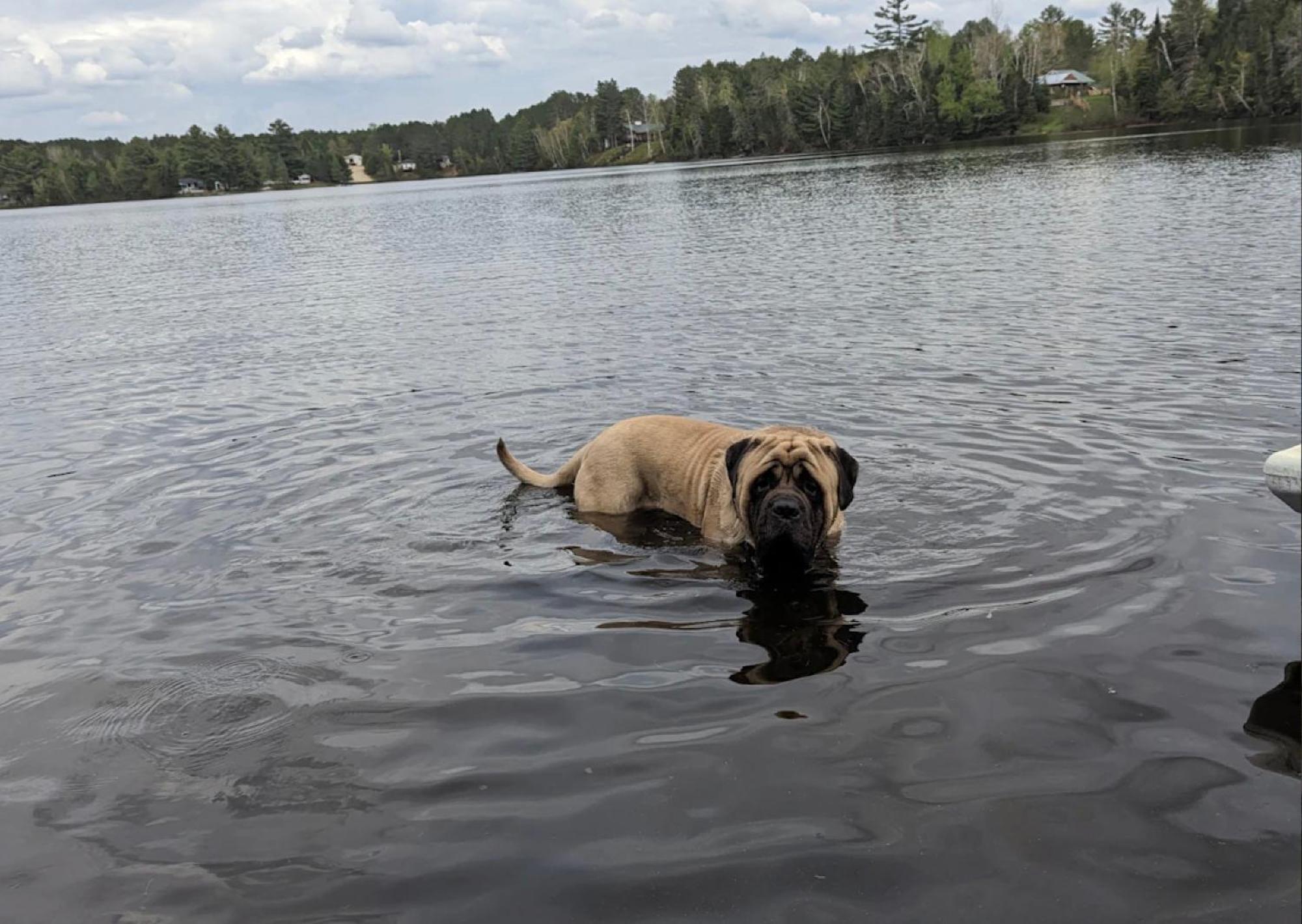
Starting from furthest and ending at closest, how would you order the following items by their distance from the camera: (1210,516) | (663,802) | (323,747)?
(1210,516)
(323,747)
(663,802)

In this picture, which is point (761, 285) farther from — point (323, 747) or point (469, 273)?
point (323, 747)

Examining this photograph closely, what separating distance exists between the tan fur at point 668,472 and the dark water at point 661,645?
0.24 m

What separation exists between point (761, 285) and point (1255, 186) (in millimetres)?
18193

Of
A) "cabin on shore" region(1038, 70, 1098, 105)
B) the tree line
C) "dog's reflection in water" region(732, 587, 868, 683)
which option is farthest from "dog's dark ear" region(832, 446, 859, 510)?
"cabin on shore" region(1038, 70, 1098, 105)

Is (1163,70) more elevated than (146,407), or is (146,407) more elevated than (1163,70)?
(1163,70)

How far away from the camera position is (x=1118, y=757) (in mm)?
4121

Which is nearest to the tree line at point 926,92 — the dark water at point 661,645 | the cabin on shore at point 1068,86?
the cabin on shore at point 1068,86

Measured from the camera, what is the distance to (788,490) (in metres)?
6.10

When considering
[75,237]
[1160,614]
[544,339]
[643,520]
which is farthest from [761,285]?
[75,237]

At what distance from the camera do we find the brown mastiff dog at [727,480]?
6.16 metres

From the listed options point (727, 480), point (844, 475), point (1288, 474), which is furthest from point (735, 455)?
point (1288, 474)

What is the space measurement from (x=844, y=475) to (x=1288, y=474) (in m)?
3.06

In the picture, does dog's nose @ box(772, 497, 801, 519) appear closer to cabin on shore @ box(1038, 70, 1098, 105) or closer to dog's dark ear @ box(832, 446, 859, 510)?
dog's dark ear @ box(832, 446, 859, 510)

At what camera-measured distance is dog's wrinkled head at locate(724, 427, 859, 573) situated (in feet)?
19.9
